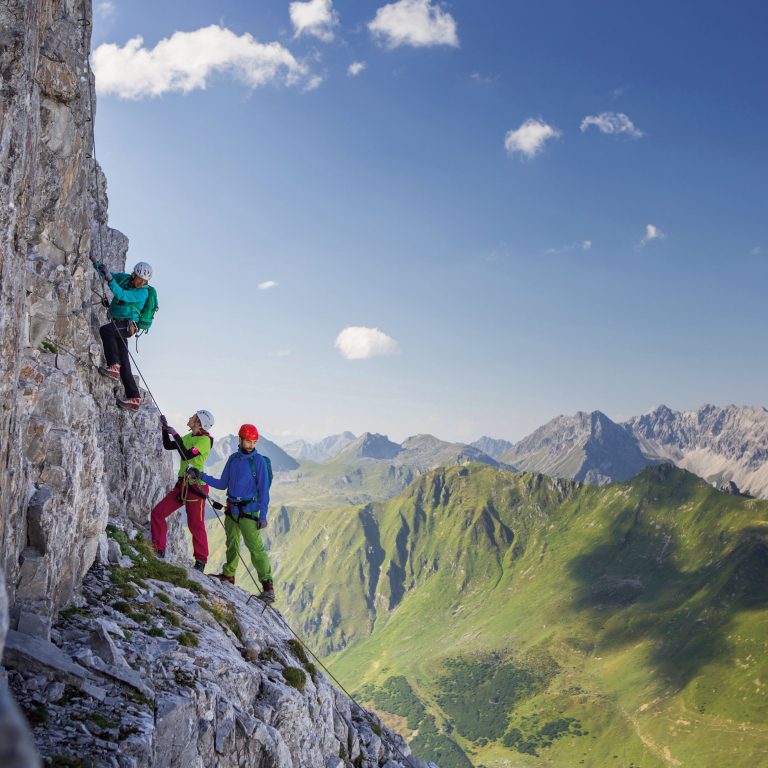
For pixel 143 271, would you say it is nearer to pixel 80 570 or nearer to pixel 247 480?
pixel 247 480

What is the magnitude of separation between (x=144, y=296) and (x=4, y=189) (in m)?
13.0

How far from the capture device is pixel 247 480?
2295cm

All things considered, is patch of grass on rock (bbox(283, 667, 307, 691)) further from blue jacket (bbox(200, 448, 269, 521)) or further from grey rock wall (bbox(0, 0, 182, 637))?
grey rock wall (bbox(0, 0, 182, 637))

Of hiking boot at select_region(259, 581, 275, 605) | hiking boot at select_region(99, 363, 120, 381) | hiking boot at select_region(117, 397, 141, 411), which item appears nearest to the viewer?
hiking boot at select_region(99, 363, 120, 381)

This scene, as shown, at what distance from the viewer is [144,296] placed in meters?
24.2

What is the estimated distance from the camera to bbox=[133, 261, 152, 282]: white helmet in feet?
76.2

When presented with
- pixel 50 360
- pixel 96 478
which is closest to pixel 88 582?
pixel 96 478

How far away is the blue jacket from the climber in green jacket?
6376 mm

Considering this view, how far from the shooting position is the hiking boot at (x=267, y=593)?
25675 millimetres

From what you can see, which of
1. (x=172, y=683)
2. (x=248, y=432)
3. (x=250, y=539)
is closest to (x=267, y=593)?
(x=250, y=539)

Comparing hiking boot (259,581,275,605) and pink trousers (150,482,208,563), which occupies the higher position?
pink trousers (150,482,208,563)

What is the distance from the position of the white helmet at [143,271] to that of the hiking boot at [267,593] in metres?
13.7

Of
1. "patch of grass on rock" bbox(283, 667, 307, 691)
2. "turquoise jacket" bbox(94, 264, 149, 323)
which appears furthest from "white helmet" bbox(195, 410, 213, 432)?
"patch of grass on rock" bbox(283, 667, 307, 691)

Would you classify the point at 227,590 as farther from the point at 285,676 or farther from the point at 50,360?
the point at 50,360
